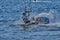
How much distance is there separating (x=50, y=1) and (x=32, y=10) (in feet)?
2.09

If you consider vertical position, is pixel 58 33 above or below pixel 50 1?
below

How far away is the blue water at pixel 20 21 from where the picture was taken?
714cm

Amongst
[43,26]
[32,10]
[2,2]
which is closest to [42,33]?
[43,26]

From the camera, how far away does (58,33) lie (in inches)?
282

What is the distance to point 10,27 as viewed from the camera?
23.7 feet

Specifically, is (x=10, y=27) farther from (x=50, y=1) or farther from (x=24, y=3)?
(x=50, y=1)

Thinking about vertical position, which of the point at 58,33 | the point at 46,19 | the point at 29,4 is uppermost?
the point at 29,4

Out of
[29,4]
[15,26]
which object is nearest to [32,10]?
[29,4]

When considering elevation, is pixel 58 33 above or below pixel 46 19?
below

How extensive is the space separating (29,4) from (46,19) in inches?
28.1

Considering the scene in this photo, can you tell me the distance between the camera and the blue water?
714 centimetres

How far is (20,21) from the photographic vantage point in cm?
717

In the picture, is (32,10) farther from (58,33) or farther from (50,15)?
(58,33)

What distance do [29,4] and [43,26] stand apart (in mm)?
821
